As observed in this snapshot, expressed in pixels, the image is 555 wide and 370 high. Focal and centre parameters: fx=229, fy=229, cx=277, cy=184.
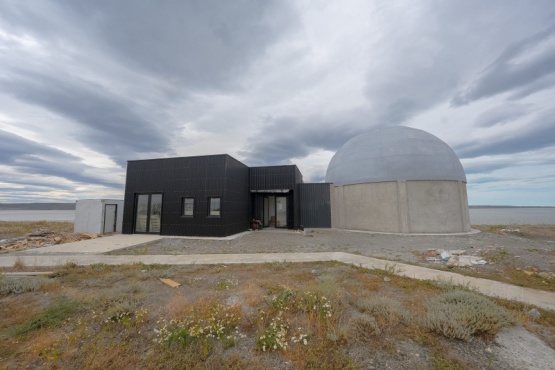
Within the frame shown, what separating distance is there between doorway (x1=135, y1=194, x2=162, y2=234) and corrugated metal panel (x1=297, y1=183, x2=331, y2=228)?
459 inches

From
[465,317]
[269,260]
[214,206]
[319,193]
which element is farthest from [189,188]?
[465,317]

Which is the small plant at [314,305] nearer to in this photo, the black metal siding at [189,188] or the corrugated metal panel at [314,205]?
the black metal siding at [189,188]

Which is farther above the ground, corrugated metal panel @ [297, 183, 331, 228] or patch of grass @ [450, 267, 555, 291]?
corrugated metal panel @ [297, 183, 331, 228]

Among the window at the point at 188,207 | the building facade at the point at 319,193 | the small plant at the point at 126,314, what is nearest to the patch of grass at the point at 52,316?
the small plant at the point at 126,314

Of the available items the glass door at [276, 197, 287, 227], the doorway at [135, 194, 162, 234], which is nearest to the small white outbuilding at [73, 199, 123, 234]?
the doorway at [135, 194, 162, 234]

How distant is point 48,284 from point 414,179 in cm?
2128

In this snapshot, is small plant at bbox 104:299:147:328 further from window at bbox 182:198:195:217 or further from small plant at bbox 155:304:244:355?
window at bbox 182:198:195:217

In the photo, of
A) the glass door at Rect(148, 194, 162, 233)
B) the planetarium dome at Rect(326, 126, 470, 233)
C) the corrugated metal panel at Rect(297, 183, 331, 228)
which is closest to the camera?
the glass door at Rect(148, 194, 162, 233)

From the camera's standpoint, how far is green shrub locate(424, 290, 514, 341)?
386cm

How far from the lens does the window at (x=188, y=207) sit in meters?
16.1

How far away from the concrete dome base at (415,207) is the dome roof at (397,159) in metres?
0.69

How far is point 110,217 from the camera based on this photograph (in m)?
17.7

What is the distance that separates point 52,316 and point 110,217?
15.7m

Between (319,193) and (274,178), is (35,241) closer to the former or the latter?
(274,178)
